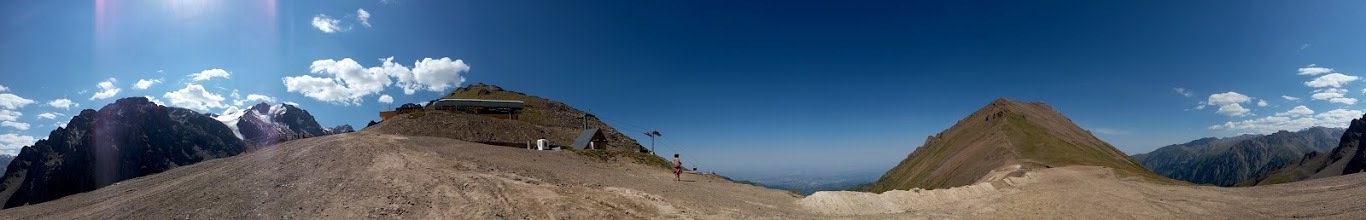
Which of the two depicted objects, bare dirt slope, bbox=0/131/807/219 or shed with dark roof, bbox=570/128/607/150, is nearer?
bare dirt slope, bbox=0/131/807/219

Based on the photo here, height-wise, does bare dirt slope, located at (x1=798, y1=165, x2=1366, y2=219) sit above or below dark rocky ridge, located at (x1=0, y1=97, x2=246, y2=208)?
below

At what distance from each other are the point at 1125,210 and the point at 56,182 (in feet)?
800

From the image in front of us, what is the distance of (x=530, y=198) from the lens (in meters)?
18.7

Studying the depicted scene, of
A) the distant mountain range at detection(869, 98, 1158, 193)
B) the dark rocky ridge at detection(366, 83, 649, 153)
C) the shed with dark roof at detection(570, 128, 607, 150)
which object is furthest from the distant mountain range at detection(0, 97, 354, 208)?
the distant mountain range at detection(869, 98, 1158, 193)

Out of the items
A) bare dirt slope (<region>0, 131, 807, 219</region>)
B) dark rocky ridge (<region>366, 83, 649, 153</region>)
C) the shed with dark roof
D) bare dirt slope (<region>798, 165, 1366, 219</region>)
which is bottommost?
bare dirt slope (<region>798, 165, 1366, 219</region>)

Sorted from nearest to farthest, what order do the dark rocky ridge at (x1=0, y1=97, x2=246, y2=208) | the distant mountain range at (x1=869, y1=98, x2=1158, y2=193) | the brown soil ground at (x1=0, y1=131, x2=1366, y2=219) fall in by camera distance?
the brown soil ground at (x1=0, y1=131, x2=1366, y2=219)
the distant mountain range at (x1=869, y1=98, x2=1158, y2=193)
the dark rocky ridge at (x1=0, y1=97, x2=246, y2=208)

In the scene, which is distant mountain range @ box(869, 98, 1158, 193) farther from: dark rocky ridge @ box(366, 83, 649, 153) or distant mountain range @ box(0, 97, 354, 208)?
distant mountain range @ box(0, 97, 354, 208)

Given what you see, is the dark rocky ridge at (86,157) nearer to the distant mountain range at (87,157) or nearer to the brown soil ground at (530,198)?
the distant mountain range at (87,157)

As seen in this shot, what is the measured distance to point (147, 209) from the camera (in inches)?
637

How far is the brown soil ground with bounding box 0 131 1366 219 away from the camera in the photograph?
1653cm

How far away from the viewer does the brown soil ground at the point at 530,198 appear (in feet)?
54.2

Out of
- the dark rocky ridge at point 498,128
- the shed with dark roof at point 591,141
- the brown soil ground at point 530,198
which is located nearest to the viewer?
the brown soil ground at point 530,198

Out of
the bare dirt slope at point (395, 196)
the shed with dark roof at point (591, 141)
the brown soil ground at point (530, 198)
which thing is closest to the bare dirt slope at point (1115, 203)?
the brown soil ground at point (530, 198)

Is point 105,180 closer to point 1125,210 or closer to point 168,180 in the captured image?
point 168,180
